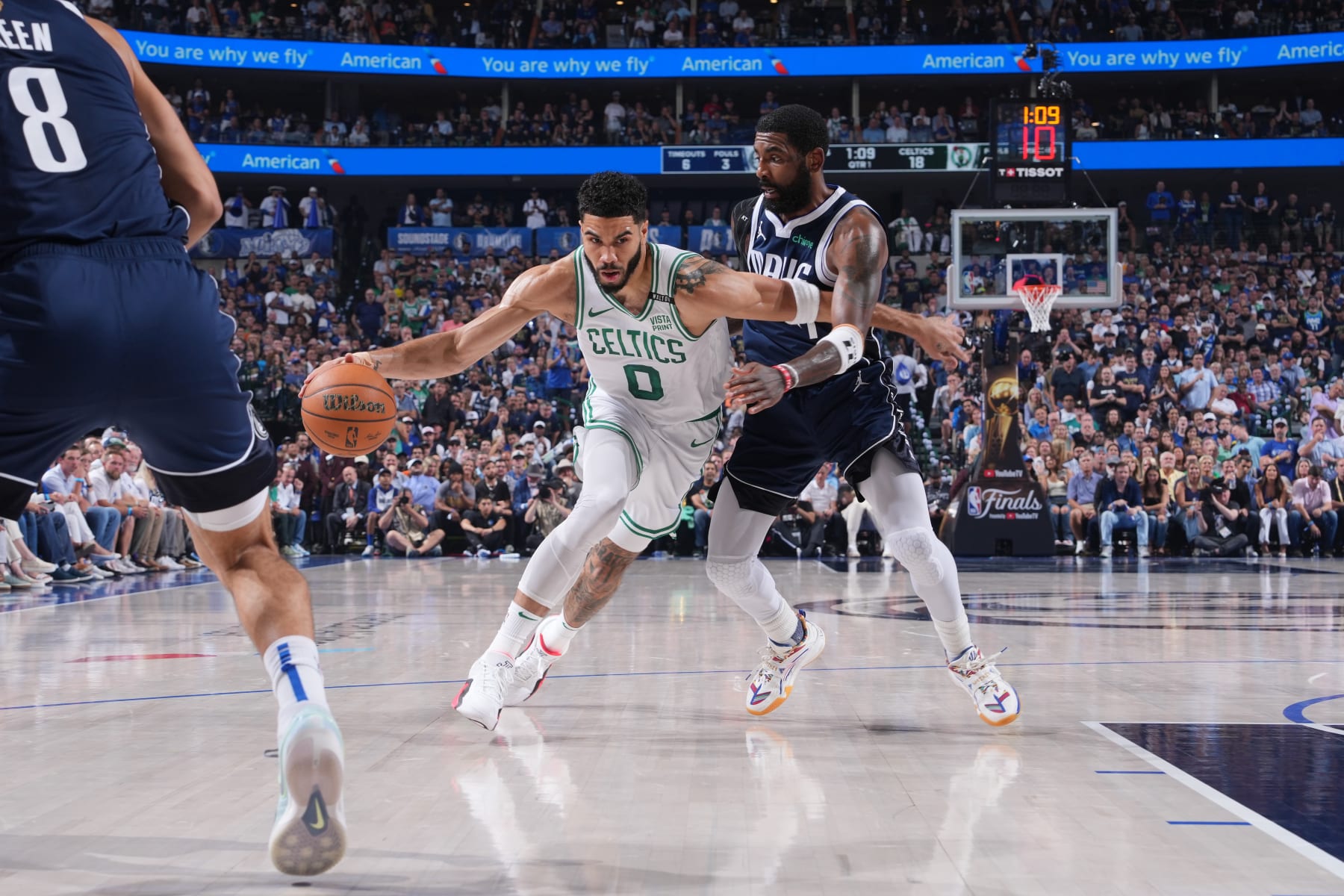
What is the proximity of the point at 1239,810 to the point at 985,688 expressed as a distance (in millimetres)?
1321

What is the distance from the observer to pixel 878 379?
15.6ft

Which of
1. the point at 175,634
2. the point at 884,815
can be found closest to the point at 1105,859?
the point at 884,815

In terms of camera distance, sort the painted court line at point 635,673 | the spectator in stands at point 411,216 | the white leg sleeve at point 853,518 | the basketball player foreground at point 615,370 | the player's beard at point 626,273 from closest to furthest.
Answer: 1. the basketball player foreground at point 615,370
2. the player's beard at point 626,273
3. the painted court line at point 635,673
4. the white leg sleeve at point 853,518
5. the spectator in stands at point 411,216

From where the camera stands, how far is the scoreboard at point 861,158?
82.5ft

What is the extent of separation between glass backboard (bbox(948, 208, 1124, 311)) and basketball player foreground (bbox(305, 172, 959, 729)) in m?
10.7

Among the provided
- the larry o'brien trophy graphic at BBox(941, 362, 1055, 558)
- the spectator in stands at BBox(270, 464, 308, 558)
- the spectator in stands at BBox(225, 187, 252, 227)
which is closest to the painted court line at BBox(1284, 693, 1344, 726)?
the larry o'brien trophy graphic at BBox(941, 362, 1055, 558)

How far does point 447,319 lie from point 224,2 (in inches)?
472

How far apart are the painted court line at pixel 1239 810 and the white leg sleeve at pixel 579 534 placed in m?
1.76

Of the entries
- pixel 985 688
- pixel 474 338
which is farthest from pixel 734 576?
pixel 474 338

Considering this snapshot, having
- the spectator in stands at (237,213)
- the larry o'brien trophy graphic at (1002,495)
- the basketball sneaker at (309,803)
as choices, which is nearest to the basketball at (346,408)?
the basketball sneaker at (309,803)

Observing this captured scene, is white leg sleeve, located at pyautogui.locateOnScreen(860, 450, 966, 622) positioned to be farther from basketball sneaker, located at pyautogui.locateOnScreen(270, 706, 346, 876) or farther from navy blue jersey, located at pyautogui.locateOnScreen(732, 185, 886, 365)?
basketball sneaker, located at pyautogui.locateOnScreen(270, 706, 346, 876)

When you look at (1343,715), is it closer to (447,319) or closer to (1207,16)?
(447,319)

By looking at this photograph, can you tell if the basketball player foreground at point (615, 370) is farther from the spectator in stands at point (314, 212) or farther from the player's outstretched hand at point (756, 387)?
the spectator in stands at point (314, 212)

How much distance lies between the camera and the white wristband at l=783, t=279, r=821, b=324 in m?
4.12
